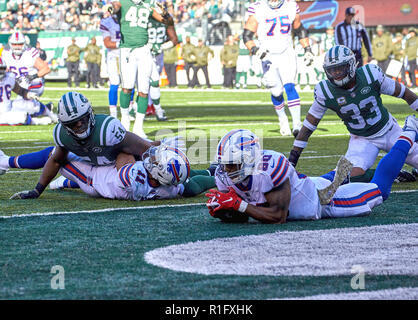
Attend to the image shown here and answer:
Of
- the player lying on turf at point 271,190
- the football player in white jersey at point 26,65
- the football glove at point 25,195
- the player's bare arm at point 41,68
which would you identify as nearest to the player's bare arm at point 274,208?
the player lying on turf at point 271,190

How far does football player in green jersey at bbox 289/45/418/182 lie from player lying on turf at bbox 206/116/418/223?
97 centimetres

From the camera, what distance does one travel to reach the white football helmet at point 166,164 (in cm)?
600

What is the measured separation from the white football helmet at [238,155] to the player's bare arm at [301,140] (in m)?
1.69

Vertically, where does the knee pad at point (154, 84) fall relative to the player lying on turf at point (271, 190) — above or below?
below

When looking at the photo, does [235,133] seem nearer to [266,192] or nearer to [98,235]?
[266,192]

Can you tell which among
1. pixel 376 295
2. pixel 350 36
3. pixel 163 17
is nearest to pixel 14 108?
pixel 163 17

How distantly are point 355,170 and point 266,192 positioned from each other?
1.87 m

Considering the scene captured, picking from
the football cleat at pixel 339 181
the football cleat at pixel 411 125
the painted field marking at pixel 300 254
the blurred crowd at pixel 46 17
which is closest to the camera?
the painted field marking at pixel 300 254

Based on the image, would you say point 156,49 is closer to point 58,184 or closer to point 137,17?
point 137,17

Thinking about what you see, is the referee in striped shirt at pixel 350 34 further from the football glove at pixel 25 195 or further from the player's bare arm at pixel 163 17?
the football glove at pixel 25 195

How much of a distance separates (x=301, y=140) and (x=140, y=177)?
1315 mm

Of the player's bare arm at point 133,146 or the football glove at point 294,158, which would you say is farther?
the football glove at point 294,158

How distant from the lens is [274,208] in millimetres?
5020

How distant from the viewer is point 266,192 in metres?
4.96
